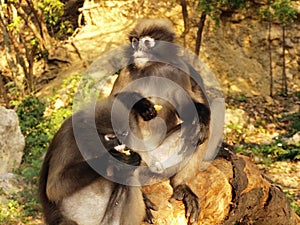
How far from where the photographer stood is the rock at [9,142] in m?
6.96

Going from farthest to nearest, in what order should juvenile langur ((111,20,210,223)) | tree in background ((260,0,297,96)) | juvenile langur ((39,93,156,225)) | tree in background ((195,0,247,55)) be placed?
tree in background ((260,0,297,96)) → tree in background ((195,0,247,55)) → juvenile langur ((111,20,210,223)) → juvenile langur ((39,93,156,225))

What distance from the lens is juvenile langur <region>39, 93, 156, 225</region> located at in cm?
311

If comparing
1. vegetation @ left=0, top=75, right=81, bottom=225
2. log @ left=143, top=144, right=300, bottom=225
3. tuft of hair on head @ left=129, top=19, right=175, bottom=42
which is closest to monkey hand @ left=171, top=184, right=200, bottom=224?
log @ left=143, top=144, right=300, bottom=225

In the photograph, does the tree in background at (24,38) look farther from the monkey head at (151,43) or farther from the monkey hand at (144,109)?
the monkey hand at (144,109)

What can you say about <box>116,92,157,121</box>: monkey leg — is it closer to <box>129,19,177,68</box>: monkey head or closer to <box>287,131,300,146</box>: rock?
<box>129,19,177,68</box>: monkey head

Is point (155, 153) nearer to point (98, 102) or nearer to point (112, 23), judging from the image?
point (98, 102)

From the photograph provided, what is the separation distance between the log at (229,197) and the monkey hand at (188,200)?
33 millimetres

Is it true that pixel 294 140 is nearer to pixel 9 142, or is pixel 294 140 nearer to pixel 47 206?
pixel 9 142

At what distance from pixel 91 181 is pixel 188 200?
0.70 m

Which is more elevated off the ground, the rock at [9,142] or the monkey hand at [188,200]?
the monkey hand at [188,200]

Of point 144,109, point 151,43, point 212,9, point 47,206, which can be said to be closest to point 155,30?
point 151,43

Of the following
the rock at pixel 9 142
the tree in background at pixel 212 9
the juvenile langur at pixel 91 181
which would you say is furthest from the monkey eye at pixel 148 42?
the tree in background at pixel 212 9

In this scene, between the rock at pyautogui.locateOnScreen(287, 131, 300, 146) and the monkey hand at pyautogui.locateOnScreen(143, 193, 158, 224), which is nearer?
the monkey hand at pyautogui.locateOnScreen(143, 193, 158, 224)

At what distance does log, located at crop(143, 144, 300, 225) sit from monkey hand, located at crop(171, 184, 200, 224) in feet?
0.11
